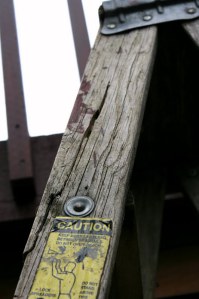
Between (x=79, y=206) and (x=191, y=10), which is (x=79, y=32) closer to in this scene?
(x=191, y=10)

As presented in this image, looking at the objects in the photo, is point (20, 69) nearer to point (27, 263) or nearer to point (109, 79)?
point (109, 79)

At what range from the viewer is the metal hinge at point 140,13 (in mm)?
1776

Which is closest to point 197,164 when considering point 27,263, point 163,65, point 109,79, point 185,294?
point 163,65

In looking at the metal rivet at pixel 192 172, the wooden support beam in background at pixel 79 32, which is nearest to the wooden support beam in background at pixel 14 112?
the wooden support beam in background at pixel 79 32

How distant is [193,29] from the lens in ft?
5.72

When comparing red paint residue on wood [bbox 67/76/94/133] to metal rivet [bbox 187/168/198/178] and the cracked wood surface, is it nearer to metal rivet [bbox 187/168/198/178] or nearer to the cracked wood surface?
the cracked wood surface

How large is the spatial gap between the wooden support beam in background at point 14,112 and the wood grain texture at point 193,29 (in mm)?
919

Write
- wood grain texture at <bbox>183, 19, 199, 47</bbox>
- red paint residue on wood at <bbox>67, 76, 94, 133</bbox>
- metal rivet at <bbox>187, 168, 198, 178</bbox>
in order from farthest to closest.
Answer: metal rivet at <bbox>187, 168, 198, 178</bbox> < wood grain texture at <bbox>183, 19, 199, 47</bbox> < red paint residue on wood at <bbox>67, 76, 94, 133</bbox>

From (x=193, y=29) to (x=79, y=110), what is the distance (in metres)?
0.60

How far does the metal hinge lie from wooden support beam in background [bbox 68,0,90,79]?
970mm

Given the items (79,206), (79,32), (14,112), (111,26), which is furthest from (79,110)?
(79,32)

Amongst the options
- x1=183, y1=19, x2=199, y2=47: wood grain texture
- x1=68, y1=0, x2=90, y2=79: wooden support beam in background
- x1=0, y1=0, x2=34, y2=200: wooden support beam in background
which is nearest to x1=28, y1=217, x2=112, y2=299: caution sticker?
x1=183, y1=19, x2=199, y2=47: wood grain texture

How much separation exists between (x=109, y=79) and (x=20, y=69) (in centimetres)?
137

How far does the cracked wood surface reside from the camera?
1047mm
